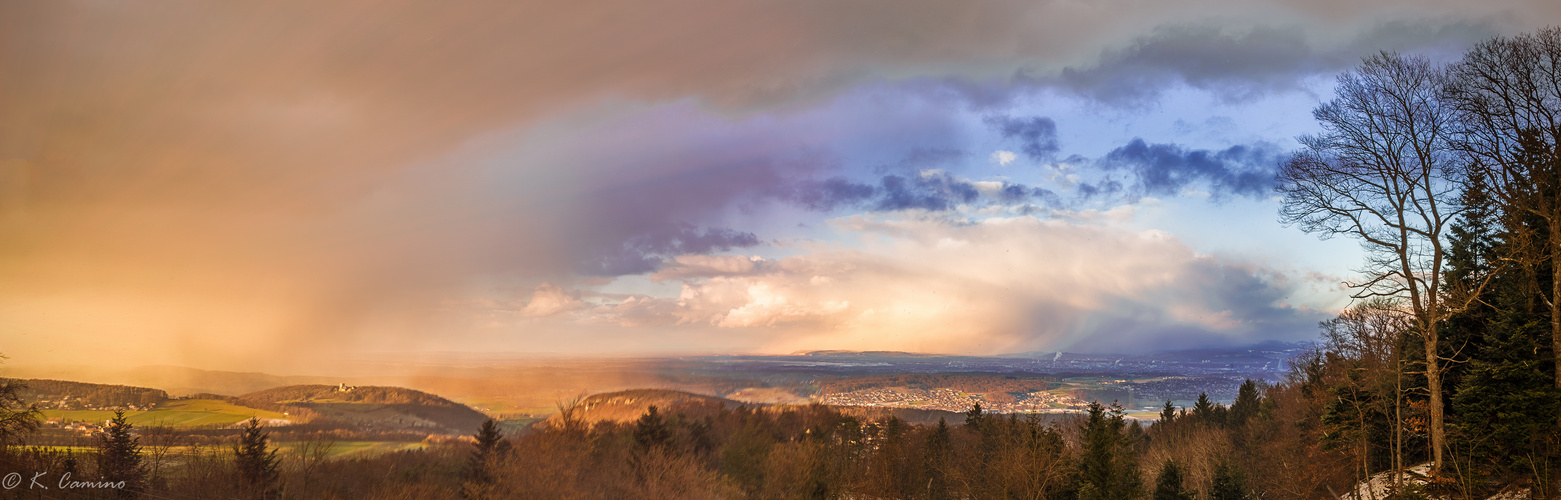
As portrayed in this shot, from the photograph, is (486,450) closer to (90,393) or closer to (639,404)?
(639,404)

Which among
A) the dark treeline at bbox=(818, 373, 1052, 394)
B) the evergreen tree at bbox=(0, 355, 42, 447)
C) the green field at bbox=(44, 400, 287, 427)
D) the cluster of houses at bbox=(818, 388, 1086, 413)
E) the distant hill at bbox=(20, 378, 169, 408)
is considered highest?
the evergreen tree at bbox=(0, 355, 42, 447)

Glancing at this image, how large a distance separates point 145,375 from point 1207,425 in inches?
4453

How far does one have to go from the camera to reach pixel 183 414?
196ft

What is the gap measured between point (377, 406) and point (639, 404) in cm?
3429

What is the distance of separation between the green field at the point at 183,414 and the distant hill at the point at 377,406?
11.3 ft

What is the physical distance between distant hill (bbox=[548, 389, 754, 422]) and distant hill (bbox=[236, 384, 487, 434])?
1595cm

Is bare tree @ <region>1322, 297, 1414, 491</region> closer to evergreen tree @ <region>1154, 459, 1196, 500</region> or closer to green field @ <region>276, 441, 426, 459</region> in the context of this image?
evergreen tree @ <region>1154, 459, 1196, 500</region>

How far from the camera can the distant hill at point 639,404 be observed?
214 ft

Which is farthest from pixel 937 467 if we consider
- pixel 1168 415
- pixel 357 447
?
pixel 357 447

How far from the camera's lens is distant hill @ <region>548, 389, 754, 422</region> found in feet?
214

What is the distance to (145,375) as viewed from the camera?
66812mm

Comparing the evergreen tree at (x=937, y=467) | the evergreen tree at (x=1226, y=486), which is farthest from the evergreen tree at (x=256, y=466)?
the evergreen tree at (x=1226, y=486)

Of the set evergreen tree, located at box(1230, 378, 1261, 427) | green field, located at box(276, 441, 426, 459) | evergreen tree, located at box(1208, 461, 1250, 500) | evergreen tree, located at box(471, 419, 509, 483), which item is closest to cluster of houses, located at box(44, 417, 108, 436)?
green field, located at box(276, 441, 426, 459)

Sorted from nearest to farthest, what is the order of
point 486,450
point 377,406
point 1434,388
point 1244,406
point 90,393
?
point 1434,388 → point 486,450 → point 90,393 → point 1244,406 → point 377,406
